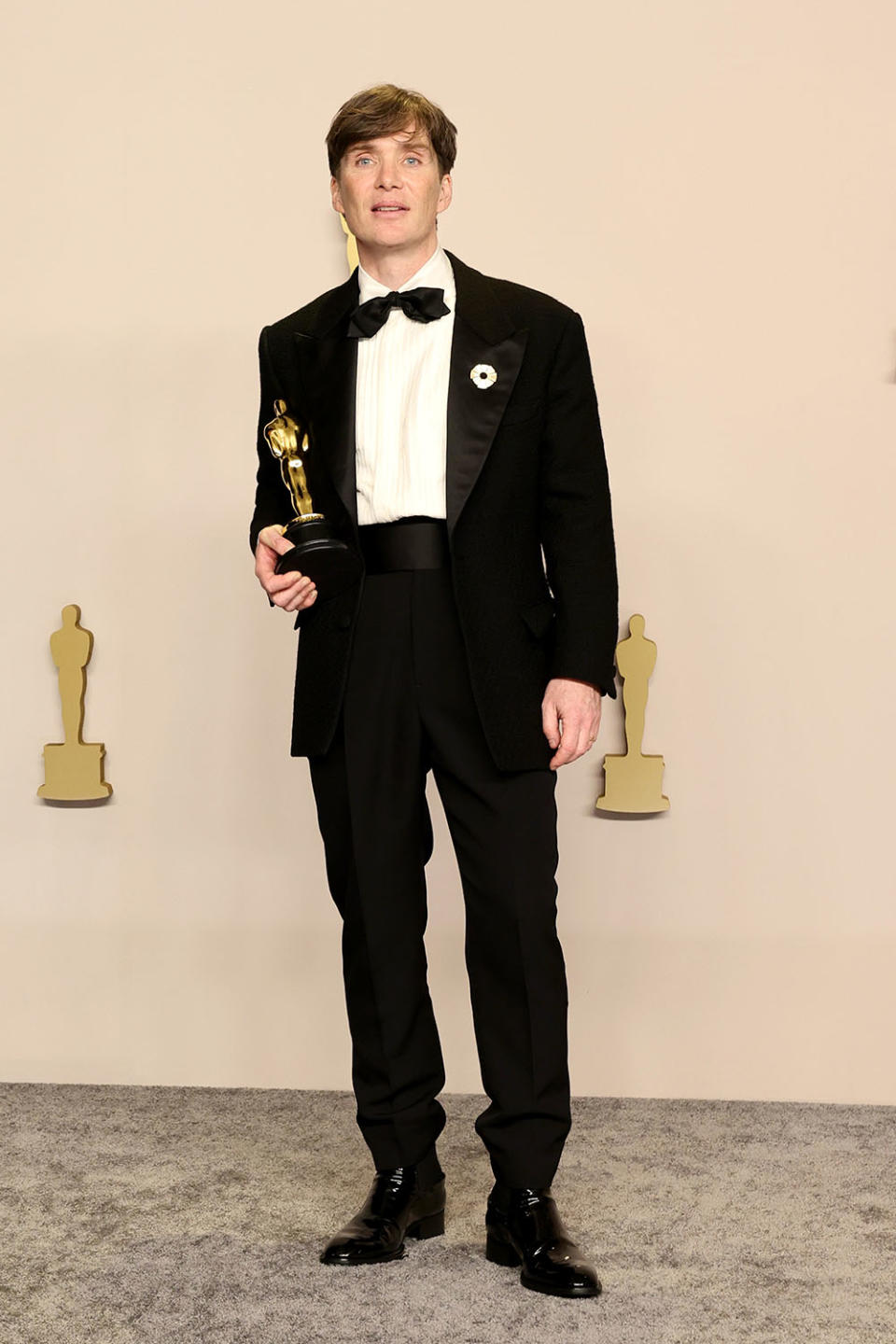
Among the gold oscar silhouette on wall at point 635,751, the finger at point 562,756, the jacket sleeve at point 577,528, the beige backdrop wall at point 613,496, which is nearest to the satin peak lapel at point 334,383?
the jacket sleeve at point 577,528

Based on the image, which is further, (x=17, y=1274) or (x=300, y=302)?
(x=300, y=302)

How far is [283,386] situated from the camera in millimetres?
2115

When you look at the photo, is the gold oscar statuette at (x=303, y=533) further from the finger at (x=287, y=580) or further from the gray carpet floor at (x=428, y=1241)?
the gray carpet floor at (x=428, y=1241)

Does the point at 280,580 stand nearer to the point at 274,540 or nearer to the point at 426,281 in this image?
the point at 274,540

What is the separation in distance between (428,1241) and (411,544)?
0.96 metres

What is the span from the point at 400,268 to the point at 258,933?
143cm

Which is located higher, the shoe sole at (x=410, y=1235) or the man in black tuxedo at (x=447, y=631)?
the man in black tuxedo at (x=447, y=631)

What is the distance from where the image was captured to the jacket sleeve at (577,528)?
1973 millimetres

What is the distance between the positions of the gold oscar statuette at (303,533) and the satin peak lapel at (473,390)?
15 cm

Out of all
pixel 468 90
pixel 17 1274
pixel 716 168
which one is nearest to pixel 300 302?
pixel 468 90

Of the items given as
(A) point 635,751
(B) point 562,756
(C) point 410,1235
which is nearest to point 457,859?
(B) point 562,756

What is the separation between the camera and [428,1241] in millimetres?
2064

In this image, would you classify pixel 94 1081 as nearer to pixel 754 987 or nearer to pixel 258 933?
pixel 258 933

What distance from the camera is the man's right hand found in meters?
1.94
